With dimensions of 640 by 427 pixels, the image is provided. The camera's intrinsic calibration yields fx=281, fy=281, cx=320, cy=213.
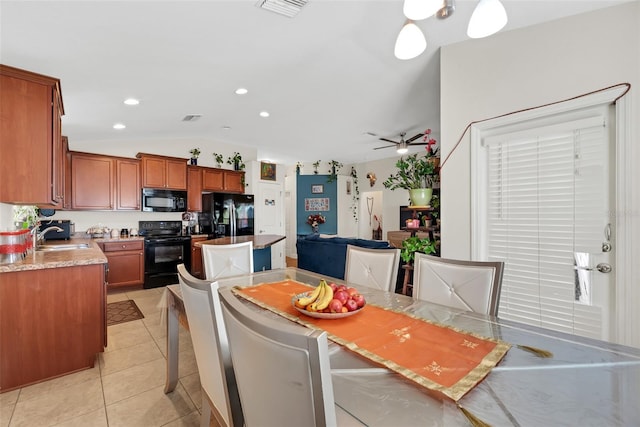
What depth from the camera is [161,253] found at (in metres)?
4.70

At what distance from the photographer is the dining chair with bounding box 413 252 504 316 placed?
1535mm

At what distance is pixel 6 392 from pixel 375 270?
275 cm

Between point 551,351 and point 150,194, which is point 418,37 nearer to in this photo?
point 551,351

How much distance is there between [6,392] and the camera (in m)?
1.97

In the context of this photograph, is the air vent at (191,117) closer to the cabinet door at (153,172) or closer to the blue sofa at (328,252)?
the cabinet door at (153,172)

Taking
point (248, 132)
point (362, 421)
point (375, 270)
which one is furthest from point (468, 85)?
point (248, 132)

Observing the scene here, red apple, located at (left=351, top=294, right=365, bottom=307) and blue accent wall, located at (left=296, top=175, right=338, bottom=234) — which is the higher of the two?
blue accent wall, located at (left=296, top=175, right=338, bottom=234)

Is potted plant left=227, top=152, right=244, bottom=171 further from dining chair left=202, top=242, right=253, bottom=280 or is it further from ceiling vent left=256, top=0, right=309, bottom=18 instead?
ceiling vent left=256, top=0, right=309, bottom=18

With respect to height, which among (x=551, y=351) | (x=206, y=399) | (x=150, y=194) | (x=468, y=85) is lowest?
(x=206, y=399)

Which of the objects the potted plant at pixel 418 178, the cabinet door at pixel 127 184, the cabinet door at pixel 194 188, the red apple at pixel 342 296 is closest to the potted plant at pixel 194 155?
the cabinet door at pixel 194 188

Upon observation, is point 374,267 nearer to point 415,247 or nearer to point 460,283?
point 460,283

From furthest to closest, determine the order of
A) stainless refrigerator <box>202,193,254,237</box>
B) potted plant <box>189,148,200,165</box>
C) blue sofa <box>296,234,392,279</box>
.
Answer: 1. potted plant <box>189,148,200,165</box>
2. stainless refrigerator <box>202,193,254,237</box>
3. blue sofa <box>296,234,392,279</box>

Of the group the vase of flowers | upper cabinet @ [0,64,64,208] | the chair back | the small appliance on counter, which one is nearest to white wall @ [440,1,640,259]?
the chair back

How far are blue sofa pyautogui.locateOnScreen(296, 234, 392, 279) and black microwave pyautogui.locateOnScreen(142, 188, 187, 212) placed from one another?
7.74ft
